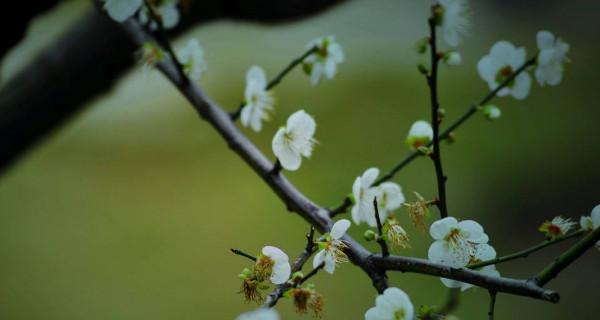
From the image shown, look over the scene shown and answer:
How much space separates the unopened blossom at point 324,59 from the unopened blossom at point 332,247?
22cm

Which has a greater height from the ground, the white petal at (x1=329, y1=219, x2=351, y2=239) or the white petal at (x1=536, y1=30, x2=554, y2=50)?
the white petal at (x1=536, y1=30, x2=554, y2=50)

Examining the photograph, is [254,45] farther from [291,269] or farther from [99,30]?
[291,269]

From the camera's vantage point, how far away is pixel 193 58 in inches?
22.6

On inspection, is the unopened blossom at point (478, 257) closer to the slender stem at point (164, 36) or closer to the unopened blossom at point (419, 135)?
the unopened blossom at point (419, 135)

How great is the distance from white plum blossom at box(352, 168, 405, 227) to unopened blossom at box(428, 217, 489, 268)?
66 millimetres

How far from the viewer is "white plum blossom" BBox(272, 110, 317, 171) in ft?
1.39

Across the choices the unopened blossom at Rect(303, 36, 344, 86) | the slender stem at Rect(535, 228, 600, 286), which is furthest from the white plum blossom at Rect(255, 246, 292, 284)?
the unopened blossom at Rect(303, 36, 344, 86)

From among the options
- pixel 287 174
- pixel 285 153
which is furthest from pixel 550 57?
pixel 287 174

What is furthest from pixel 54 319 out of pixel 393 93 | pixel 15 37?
pixel 393 93

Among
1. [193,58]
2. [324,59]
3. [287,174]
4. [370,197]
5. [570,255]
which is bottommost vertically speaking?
[570,255]

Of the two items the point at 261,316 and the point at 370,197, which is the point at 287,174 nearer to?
the point at 370,197

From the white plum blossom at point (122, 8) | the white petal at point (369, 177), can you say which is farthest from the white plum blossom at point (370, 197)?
the white plum blossom at point (122, 8)

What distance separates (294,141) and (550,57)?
0.21 metres

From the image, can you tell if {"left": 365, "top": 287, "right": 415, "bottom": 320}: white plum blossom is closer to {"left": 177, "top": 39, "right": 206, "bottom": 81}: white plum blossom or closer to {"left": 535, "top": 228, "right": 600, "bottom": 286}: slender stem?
{"left": 535, "top": 228, "right": 600, "bottom": 286}: slender stem
